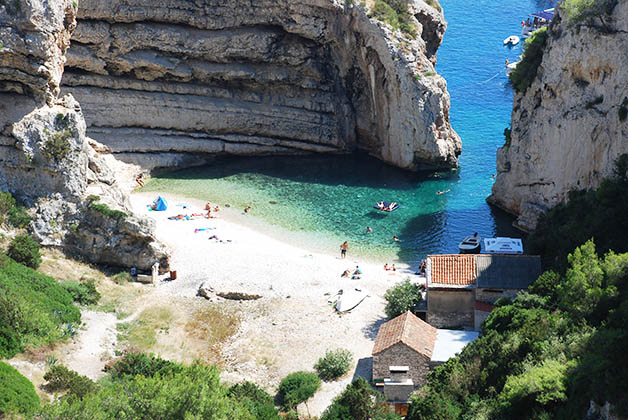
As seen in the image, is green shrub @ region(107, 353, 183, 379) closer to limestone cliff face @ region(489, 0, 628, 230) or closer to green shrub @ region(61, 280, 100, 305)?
green shrub @ region(61, 280, 100, 305)

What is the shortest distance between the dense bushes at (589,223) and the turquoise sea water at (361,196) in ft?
23.6

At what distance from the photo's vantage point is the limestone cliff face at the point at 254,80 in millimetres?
60000

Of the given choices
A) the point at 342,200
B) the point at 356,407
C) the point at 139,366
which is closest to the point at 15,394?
the point at 139,366

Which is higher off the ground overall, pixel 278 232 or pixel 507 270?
pixel 507 270

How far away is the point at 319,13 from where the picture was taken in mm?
61156

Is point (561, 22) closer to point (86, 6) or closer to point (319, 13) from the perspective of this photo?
point (319, 13)

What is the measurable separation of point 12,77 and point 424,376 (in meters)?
25.7

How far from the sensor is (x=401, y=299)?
A: 42.0 metres

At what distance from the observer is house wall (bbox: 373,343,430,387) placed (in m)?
37.0

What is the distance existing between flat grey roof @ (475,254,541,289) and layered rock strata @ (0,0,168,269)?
1727cm

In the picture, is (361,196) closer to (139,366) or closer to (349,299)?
(349,299)

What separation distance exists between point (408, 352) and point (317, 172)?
28283mm

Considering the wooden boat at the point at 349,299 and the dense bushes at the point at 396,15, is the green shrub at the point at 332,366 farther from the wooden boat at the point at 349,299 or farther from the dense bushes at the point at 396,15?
the dense bushes at the point at 396,15

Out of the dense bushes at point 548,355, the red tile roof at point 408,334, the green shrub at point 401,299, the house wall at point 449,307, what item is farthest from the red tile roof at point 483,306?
the green shrub at point 401,299
